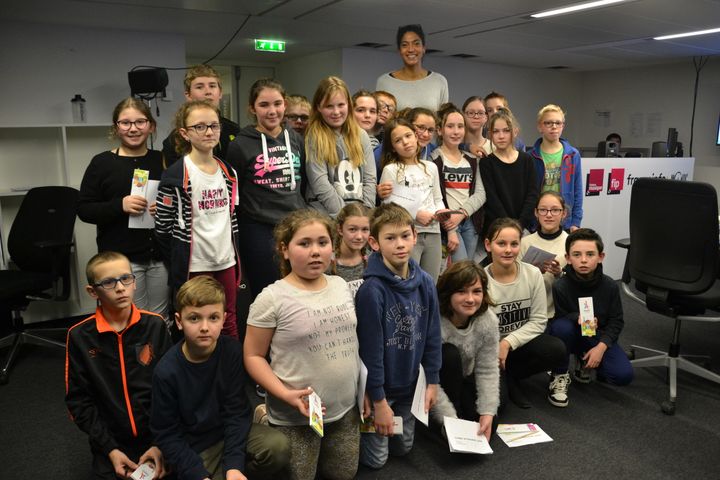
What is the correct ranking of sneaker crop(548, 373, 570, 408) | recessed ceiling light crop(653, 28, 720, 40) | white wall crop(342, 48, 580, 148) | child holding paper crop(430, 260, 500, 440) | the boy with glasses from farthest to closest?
white wall crop(342, 48, 580, 148) → recessed ceiling light crop(653, 28, 720, 40) → the boy with glasses → sneaker crop(548, 373, 570, 408) → child holding paper crop(430, 260, 500, 440)

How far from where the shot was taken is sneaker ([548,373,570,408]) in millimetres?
2633

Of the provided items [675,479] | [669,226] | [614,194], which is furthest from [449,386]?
[614,194]

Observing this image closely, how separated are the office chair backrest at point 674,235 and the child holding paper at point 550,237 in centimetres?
36

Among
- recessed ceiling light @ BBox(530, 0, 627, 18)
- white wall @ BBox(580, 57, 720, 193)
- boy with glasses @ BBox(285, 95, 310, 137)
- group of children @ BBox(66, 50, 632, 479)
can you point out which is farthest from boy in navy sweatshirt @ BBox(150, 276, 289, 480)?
white wall @ BBox(580, 57, 720, 193)

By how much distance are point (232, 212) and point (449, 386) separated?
1.20 m

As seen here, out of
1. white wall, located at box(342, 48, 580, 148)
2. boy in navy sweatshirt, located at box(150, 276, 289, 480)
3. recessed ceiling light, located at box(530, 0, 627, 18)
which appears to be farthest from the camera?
white wall, located at box(342, 48, 580, 148)

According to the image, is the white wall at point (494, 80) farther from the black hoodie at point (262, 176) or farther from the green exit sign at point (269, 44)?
the black hoodie at point (262, 176)

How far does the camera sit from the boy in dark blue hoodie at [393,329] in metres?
2.00

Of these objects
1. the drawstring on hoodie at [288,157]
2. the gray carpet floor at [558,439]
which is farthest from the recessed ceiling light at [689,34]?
the drawstring on hoodie at [288,157]

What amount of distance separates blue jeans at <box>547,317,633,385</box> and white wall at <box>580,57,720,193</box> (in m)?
5.31

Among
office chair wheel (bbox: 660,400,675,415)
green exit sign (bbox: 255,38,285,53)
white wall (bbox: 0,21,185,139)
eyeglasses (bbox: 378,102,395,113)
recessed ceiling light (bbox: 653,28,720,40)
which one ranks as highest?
green exit sign (bbox: 255,38,285,53)

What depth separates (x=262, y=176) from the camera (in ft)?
7.87

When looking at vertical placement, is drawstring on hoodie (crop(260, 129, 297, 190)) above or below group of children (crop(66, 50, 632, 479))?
above

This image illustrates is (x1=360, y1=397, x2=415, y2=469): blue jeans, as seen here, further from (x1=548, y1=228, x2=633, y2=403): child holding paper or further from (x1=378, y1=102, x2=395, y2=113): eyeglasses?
(x1=378, y1=102, x2=395, y2=113): eyeglasses
